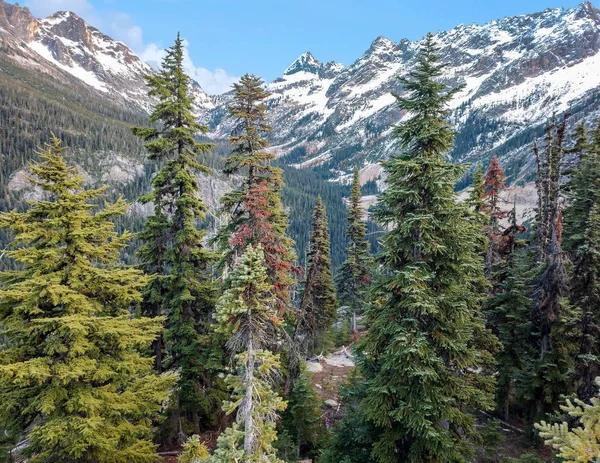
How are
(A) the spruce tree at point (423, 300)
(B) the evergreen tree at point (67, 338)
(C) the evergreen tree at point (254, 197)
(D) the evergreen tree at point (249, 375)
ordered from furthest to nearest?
(C) the evergreen tree at point (254, 197) < (A) the spruce tree at point (423, 300) < (B) the evergreen tree at point (67, 338) < (D) the evergreen tree at point (249, 375)

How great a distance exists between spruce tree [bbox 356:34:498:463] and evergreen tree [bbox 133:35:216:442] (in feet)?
28.6

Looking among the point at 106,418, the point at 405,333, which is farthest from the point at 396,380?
the point at 106,418

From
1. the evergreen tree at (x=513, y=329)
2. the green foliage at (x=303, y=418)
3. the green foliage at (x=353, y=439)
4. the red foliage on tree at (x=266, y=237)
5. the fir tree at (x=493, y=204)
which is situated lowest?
the green foliage at (x=303, y=418)

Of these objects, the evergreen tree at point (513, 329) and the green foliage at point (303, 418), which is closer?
the green foliage at point (303, 418)

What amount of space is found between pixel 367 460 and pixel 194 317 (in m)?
9.77

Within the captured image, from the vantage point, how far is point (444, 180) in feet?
31.8

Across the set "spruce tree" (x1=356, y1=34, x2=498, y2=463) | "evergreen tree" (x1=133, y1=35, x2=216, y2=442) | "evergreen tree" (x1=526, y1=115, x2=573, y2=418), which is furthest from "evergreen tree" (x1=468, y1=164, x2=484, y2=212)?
"evergreen tree" (x1=133, y1=35, x2=216, y2=442)

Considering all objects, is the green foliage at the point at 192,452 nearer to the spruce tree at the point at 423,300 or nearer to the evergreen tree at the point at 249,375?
the evergreen tree at the point at 249,375

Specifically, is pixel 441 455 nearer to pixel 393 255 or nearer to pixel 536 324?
pixel 393 255

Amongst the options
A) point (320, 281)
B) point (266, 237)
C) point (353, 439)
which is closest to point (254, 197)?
point (266, 237)

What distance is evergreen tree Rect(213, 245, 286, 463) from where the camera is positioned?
6371 millimetres

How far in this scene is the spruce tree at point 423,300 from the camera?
932 centimetres

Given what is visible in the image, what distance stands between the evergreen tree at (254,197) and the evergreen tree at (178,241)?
1.77 meters

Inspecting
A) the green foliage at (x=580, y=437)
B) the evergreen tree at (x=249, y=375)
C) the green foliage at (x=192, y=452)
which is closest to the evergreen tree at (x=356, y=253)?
the green foliage at (x=192, y=452)
